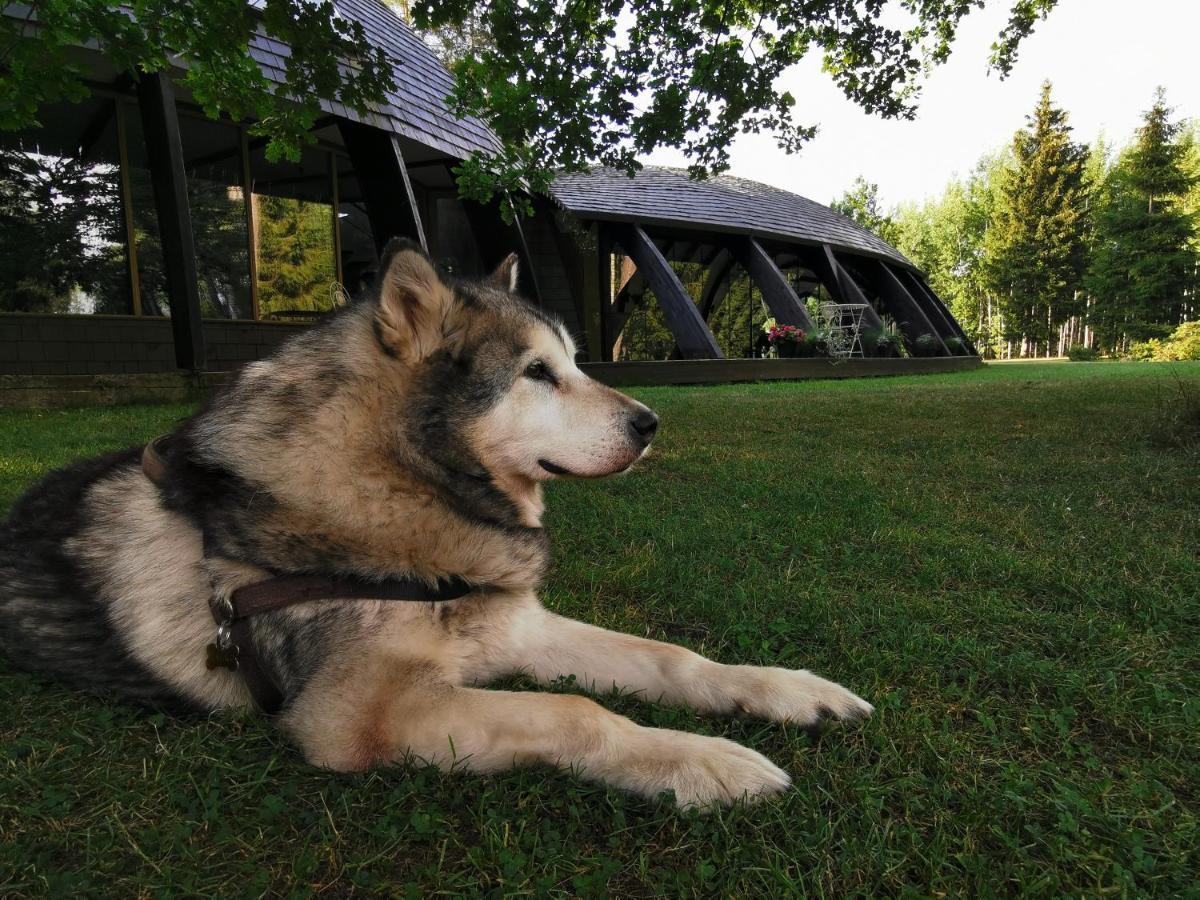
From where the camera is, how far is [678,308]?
16922 mm

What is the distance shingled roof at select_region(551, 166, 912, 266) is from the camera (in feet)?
59.4

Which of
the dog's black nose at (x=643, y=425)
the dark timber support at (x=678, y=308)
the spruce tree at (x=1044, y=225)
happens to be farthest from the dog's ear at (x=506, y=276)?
the spruce tree at (x=1044, y=225)

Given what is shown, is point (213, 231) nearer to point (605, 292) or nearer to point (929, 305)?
point (605, 292)

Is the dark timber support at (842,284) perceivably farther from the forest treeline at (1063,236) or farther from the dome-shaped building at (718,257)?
the forest treeline at (1063,236)

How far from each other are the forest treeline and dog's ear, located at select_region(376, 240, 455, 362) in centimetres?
5251

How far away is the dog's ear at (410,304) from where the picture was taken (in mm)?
2059

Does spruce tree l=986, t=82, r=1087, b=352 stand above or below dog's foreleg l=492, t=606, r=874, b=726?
above

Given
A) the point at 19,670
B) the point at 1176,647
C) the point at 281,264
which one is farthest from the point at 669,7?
the point at 281,264

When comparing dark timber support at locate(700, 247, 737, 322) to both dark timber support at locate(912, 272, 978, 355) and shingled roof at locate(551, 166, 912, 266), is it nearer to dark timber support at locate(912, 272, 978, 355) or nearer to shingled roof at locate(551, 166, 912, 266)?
shingled roof at locate(551, 166, 912, 266)

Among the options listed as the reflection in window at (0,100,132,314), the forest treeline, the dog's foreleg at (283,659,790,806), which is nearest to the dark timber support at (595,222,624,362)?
the reflection in window at (0,100,132,314)

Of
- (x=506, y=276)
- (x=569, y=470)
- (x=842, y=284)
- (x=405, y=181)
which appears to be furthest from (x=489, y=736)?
(x=842, y=284)

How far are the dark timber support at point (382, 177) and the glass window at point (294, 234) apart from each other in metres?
1.52

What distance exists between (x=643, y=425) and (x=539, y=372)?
44 cm

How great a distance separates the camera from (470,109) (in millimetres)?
6281
